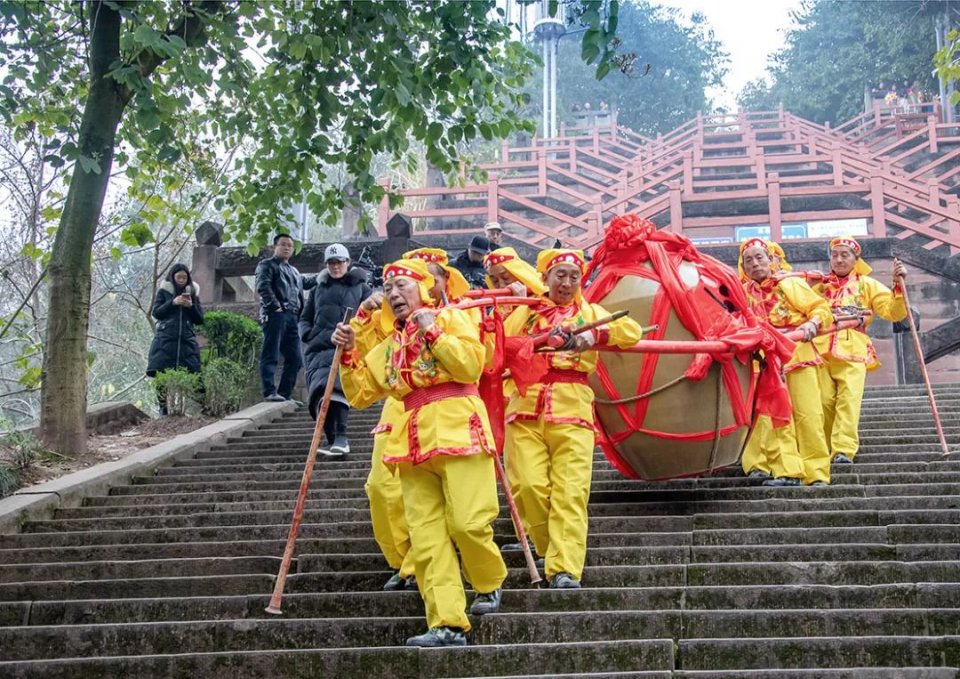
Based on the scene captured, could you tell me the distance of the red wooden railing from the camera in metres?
18.0

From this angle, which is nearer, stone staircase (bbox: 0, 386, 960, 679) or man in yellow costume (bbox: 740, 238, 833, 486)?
stone staircase (bbox: 0, 386, 960, 679)

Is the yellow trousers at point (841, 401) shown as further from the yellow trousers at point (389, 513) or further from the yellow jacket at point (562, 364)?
the yellow trousers at point (389, 513)

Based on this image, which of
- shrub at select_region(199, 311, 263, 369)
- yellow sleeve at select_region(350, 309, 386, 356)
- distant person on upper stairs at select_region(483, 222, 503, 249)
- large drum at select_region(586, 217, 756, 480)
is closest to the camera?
yellow sleeve at select_region(350, 309, 386, 356)

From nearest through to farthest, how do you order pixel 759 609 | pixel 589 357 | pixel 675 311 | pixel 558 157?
pixel 759 609
pixel 589 357
pixel 675 311
pixel 558 157

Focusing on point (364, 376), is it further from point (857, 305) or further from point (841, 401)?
point (857, 305)

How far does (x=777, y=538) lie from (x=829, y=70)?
Result: 3055cm

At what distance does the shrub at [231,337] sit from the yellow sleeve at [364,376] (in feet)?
21.9

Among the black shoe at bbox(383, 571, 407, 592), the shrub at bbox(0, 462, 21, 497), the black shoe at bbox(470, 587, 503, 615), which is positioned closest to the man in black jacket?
the shrub at bbox(0, 462, 21, 497)

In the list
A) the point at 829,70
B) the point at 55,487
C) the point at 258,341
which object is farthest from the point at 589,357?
the point at 829,70

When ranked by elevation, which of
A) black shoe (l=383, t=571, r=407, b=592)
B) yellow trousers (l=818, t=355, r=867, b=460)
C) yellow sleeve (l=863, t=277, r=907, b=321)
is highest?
yellow sleeve (l=863, t=277, r=907, b=321)

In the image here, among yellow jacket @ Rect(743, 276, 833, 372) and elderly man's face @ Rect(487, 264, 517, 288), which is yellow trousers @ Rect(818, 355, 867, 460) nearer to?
yellow jacket @ Rect(743, 276, 833, 372)

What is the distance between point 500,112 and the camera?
1005 cm

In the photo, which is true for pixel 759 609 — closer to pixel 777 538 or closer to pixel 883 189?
pixel 777 538

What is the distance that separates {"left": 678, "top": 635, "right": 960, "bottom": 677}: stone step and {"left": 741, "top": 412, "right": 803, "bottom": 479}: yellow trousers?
2557 mm
